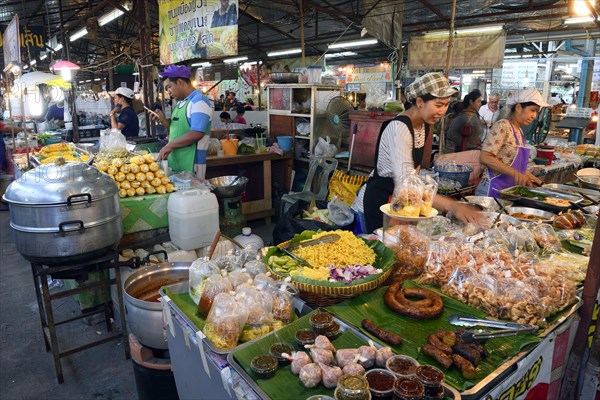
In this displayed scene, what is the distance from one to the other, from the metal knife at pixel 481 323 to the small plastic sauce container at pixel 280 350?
0.75 m

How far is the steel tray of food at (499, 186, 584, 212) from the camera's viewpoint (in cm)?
330

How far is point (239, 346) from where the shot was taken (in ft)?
5.06

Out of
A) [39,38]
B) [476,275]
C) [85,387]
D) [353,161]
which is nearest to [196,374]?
[476,275]

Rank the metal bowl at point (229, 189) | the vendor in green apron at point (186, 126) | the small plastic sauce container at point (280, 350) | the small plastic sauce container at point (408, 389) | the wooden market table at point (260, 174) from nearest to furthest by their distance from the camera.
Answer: the small plastic sauce container at point (408, 389) < the small plastic sauce container at point (280, 350) < the vendor in green apron at point (186, 126) < the metal bowl at point (229, 189) < the wooden market table at point (260, 174)

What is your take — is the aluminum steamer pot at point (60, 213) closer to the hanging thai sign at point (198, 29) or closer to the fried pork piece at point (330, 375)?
the fried pork piece at point (330, 375)

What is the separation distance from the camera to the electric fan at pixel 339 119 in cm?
671

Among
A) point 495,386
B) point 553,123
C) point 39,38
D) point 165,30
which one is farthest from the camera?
point 553,123

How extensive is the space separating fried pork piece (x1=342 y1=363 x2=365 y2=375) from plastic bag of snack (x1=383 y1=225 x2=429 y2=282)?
877mm

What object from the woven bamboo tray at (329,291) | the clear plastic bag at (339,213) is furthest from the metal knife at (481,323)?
the clear plastic bag at (339,213)

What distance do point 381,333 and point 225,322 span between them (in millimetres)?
636

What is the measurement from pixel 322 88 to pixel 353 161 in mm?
1479

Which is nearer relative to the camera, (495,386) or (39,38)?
(495,386)

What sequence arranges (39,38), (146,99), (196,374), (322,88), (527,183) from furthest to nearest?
1. (39,38)
2. (146,99)
3. (322,88)
4. (527,183)
5. (196,374)

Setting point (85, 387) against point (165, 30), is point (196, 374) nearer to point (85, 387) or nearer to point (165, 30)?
point (85, 387)
